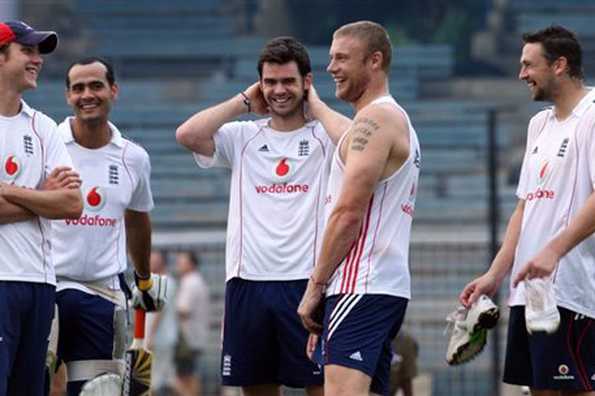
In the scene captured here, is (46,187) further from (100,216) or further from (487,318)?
(487,318)

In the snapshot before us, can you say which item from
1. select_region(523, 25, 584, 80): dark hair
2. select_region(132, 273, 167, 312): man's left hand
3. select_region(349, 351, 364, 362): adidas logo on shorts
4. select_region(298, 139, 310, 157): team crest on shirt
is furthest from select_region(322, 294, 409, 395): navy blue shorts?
select_region(132, 273, 167, 312): man's left hand

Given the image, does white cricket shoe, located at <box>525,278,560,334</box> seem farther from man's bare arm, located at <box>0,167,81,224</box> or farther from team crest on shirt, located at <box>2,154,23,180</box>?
team crest on shirt, located at <box>2,154,23,180</box>

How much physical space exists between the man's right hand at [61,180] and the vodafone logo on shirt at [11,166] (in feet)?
0.51

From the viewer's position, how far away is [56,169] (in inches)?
328

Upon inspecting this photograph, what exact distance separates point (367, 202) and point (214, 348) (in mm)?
11398

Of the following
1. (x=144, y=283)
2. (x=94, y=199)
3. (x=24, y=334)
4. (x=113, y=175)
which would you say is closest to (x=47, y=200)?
(x=24, y=334)

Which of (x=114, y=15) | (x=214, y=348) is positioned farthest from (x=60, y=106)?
(x=214, y=348)

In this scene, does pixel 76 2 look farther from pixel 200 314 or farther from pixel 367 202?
pixel 367 202

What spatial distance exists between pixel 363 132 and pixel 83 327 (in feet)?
8.21

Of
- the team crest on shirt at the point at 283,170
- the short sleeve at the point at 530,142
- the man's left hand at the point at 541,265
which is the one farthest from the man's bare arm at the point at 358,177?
the team crest on shirt at the point at 283,170

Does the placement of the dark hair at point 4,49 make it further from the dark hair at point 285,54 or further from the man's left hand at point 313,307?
the man's left hand at point 313,307

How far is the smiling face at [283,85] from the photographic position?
909 cm

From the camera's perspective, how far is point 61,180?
27.1ft

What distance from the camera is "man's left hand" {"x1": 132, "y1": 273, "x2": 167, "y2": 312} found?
1016 centimetres
